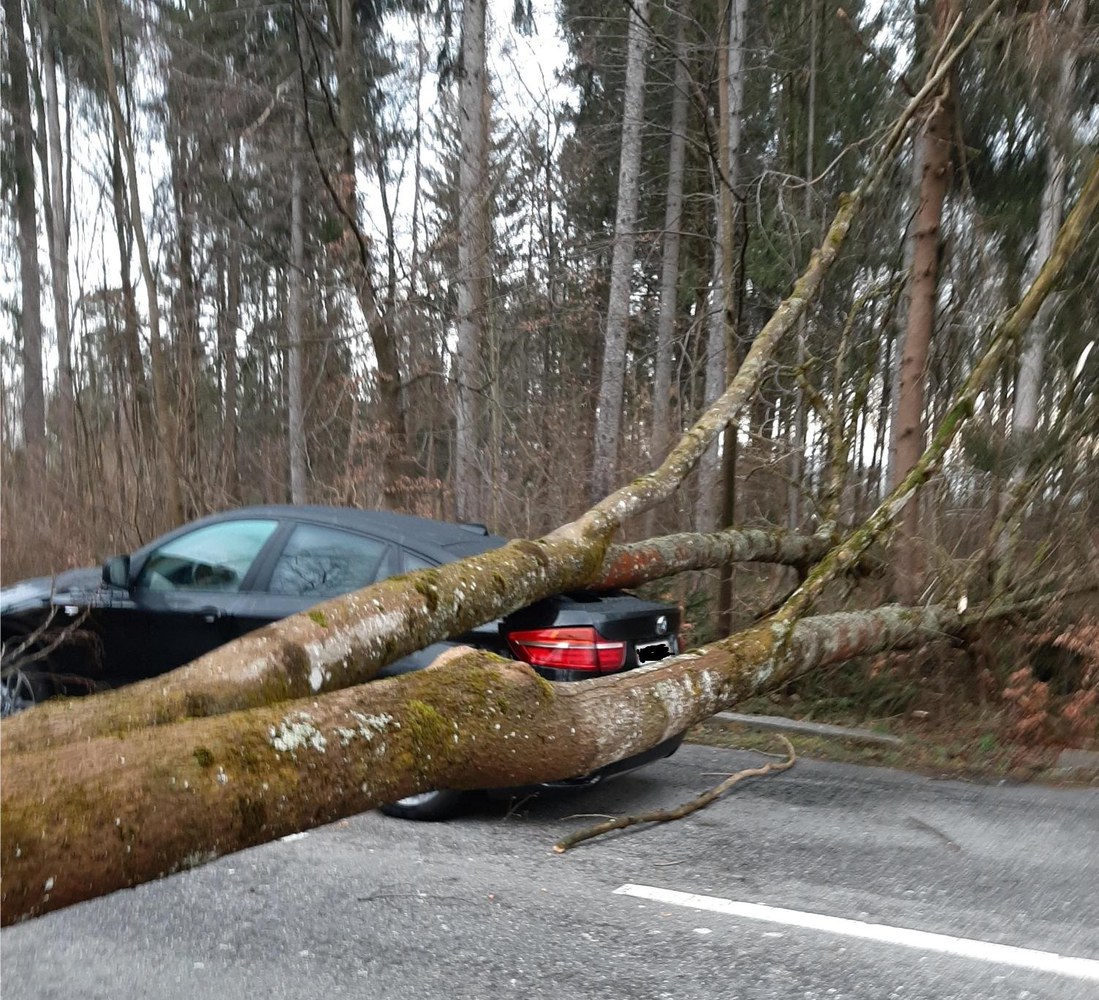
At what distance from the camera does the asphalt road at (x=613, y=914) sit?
3643 mm

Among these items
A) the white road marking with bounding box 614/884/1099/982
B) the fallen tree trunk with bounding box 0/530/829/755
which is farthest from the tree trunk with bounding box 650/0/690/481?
the white road marking with bounding box 614/884/1099/982

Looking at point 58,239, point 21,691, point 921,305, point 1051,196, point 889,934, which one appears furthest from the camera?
point 58,239

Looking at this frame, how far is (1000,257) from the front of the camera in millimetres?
11445

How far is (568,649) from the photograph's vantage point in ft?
17.6

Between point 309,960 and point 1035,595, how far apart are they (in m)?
6.80

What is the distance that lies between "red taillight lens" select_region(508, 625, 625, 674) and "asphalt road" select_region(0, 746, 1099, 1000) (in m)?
0.93

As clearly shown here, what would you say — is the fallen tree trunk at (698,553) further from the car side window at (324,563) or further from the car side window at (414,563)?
the car side window at (324,563)

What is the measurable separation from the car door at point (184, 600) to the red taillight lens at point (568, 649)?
1767 mm

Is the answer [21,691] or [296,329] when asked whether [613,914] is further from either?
[296,329]

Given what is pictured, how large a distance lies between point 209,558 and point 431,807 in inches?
84.3

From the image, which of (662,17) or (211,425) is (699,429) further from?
(662,17)

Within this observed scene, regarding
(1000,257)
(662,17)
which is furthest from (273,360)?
(1000,257)

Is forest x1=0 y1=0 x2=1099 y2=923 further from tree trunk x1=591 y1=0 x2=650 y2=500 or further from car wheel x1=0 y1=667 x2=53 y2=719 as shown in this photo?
car wheel x1=0 y1=667 x2=53 y2=719

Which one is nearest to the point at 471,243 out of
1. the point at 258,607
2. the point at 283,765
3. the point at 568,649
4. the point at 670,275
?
the point at 670,275
